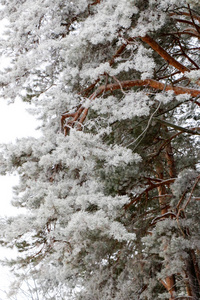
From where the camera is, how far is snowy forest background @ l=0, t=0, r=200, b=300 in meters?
3.93

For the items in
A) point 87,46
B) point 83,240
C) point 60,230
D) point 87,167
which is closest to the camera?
point 60,230

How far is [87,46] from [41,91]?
1.93 metres

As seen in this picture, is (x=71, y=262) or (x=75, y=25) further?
(x=75, y=25)

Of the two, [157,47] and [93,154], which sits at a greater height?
[157,47]

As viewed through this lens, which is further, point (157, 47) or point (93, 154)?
point (157, 47)

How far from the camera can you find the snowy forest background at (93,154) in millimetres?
3926

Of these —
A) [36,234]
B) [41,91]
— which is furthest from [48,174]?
[41,91]

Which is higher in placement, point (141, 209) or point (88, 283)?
point (141, 209)

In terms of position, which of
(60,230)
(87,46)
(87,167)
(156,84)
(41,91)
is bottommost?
(60,230)

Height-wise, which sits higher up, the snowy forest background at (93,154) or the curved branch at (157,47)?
the curved branch at (157,47)

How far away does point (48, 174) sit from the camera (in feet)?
15.3

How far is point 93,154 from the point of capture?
4.18 meters

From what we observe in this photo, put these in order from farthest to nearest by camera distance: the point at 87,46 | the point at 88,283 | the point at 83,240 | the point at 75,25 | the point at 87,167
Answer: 1. the point at 75,25
2. the point at 88,283
3. the point at 87,46
4. the point at 87,167
5. the point at 83,240

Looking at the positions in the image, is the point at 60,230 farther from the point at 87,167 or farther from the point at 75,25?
the point at 75,25
